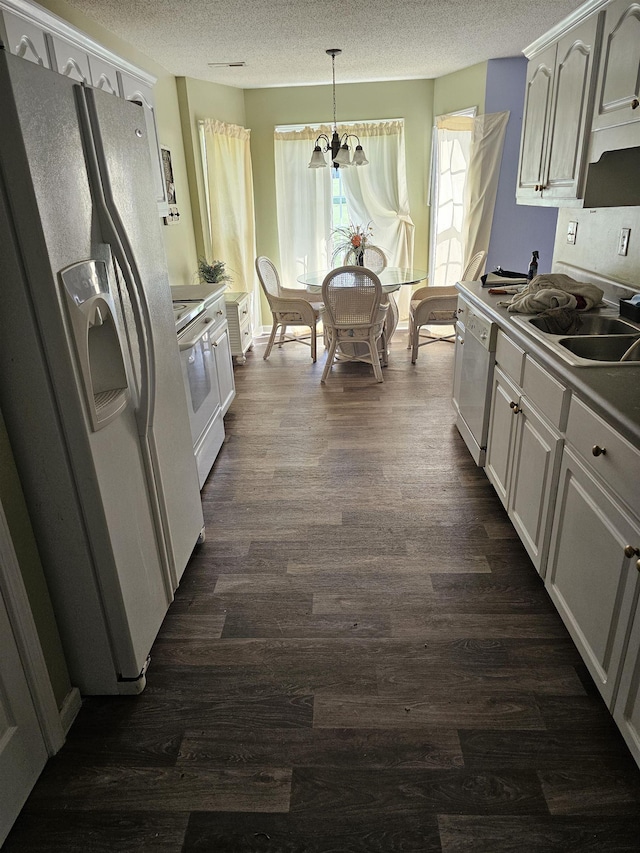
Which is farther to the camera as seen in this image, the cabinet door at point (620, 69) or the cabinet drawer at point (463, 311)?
the cabinet drawer at point (463, 311)

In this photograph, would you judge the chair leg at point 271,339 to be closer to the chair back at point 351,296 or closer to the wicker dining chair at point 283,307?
the wicker dining chair at point 283,307

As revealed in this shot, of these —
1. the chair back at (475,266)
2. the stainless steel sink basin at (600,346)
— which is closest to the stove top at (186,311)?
the stainless steel sink basin at (600,346)

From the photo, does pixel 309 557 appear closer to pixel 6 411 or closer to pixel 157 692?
pixel 157 692

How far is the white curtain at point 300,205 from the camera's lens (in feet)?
19.6

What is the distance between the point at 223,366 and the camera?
12.5ft

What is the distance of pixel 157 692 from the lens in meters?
1.81

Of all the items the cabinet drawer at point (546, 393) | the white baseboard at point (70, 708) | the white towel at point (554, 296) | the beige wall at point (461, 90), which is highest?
the beige wall at point (461, 90)

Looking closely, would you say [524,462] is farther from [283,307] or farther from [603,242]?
[283,307]

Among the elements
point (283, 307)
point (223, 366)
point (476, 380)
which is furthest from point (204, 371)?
point (283, 307)

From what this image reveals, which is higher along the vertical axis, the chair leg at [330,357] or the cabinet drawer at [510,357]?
the cabinet drawer at [510,357]

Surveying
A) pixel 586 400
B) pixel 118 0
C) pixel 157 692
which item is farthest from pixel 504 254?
pixel 157 692

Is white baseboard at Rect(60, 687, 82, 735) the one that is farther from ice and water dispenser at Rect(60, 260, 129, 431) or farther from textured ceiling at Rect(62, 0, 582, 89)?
textured ceiling at Rect(62, 0, 582, 89)

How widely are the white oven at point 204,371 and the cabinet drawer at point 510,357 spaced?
4.79ft

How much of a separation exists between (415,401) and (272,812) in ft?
10.3
